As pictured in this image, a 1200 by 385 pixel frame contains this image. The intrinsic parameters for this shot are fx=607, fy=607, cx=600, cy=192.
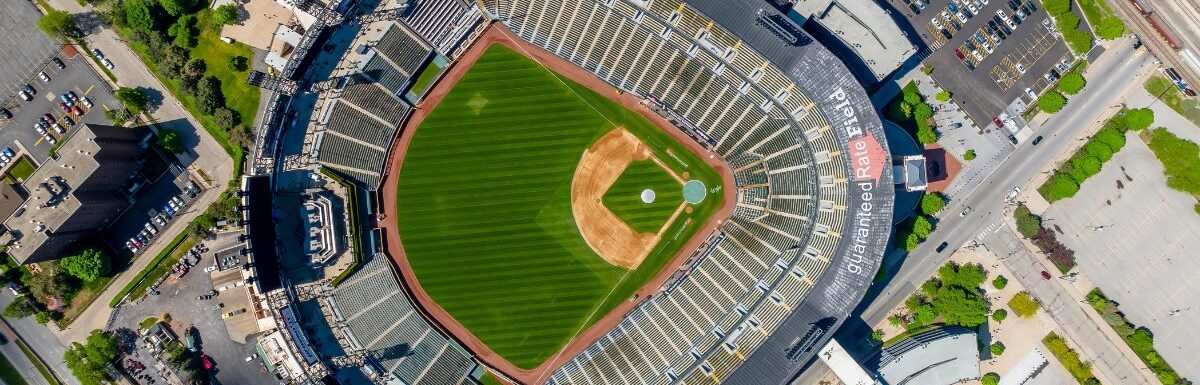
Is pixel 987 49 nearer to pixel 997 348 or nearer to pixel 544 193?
pixel 997 348

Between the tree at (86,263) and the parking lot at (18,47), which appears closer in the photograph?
the tree at (86,263)

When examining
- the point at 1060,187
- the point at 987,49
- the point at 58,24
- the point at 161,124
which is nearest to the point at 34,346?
the point at 161,124

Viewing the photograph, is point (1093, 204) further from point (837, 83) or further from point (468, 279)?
point (468, 279)

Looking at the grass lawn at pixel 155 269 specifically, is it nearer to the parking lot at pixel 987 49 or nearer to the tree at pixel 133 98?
the tree at pixel 133 98

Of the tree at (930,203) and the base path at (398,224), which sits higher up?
the tree at (930,203)

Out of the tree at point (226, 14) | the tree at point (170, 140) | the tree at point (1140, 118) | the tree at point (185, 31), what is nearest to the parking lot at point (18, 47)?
the tree at point (185, 31)

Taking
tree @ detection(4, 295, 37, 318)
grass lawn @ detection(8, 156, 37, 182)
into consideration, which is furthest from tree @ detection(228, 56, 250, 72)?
tree @ detection(4, 295, 37, 318)
